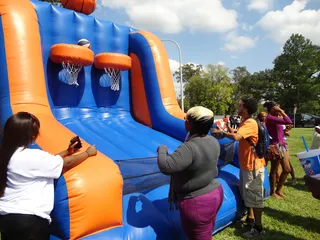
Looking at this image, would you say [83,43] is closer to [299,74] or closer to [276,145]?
[276,145]

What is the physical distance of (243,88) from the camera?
52219 mm

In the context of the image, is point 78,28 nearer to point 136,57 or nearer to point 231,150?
point 136,57

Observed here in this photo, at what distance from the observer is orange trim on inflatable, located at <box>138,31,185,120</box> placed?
4703mm

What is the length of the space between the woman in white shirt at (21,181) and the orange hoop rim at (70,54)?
2192 millimetres

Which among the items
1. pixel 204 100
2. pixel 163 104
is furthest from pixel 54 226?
pixel 204 100

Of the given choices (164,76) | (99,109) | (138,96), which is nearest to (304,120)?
(164,76)

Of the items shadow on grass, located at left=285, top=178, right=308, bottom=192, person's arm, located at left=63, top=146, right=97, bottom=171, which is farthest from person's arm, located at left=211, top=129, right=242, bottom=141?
shadow on grass, located at left=285, top=178, right=308, bottom=192

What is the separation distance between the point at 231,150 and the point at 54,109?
2498mm

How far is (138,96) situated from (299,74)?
38874 mm

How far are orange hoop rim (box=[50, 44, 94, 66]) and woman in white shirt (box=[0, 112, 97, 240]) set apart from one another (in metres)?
2.19

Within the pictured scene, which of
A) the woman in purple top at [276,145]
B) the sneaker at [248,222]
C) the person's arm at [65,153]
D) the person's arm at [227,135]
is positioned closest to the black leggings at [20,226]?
the person's arm at [65,153]

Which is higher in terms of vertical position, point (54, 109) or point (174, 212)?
point (54, 109)

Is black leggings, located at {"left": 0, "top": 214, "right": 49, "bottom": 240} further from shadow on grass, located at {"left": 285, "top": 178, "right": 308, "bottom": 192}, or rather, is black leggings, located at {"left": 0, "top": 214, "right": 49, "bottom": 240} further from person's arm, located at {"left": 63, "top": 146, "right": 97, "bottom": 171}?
shadow on grass, located at {"left": 285, "top": 178, "right": 308, "bottom": 192}

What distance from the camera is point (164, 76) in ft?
15.7
